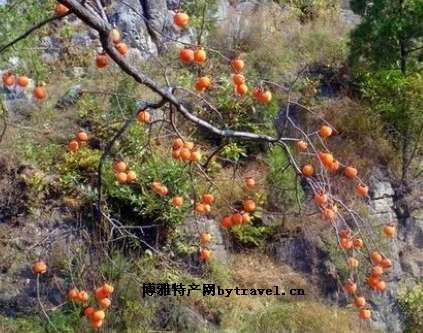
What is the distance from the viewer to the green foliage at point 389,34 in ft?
17.6

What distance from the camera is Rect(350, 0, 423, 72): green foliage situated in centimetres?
536

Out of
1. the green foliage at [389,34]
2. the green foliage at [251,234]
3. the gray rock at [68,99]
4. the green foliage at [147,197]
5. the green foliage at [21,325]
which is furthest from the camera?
the gray rock at [68,99]

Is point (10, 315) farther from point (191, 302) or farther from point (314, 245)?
point (314, 245)

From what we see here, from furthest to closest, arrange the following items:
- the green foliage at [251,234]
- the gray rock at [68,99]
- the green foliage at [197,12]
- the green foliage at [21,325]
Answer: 1. the green foliage at [197,12]
2. the gray rock at [68,99]
3. the green foliage at [251,234]
4. the green foliage at [21,325]

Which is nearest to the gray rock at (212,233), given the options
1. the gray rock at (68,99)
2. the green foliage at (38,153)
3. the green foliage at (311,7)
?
the green foliage at (38,153)

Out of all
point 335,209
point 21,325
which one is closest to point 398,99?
point 21,325

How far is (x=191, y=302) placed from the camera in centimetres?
438

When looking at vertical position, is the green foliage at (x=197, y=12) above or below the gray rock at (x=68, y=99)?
above

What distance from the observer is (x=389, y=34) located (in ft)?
17.9

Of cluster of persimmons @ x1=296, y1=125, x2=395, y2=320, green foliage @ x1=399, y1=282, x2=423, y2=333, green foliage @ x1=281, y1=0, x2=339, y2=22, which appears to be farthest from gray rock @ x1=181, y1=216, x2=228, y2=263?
green foliage @ x1=281, y1=0, x2=339, y2=22

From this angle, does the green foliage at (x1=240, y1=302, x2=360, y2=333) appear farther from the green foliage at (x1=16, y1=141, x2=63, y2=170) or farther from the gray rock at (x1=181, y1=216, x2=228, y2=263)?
the green foliage at (x1=16, y1=141, x2=63, y2=170)

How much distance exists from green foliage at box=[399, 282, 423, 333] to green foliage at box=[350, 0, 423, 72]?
190cm

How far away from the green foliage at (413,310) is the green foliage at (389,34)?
6.24 feet

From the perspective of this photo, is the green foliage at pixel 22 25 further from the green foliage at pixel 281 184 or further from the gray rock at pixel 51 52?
the green foliage at pixel 281 184
